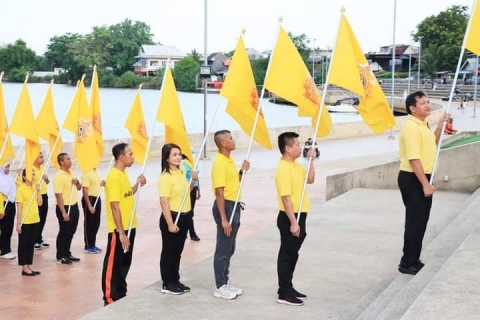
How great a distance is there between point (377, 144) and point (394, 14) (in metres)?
7.21

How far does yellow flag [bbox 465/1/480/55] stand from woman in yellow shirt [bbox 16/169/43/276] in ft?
17.9

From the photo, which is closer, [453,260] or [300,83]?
[453,260]

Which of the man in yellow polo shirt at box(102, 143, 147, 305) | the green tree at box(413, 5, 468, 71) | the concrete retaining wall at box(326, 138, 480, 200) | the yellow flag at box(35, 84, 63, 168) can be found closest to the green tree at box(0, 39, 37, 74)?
the green tree at box(413, 5, 468, 71)

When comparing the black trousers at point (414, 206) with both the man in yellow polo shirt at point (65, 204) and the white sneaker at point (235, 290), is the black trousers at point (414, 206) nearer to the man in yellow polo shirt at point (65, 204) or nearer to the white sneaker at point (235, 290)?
the white sneaker at point (235, 290)

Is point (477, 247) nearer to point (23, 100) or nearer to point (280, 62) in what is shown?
point (280, 62)

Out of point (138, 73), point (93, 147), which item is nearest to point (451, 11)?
point (138, 73)

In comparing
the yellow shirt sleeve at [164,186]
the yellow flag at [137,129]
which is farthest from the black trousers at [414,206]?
the yellow flag at [137,129]

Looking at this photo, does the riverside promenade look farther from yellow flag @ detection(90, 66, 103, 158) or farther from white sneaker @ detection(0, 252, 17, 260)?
yellow flag @ detection(90, 66, 103, 158)

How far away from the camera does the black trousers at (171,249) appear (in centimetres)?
673

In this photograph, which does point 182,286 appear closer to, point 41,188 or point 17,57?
point 41,188

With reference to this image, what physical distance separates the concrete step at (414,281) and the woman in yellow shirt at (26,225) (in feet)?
14.3

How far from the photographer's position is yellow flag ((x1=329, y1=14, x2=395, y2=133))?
710 cm

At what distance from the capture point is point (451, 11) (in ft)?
306

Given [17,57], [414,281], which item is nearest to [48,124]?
[414,281]
